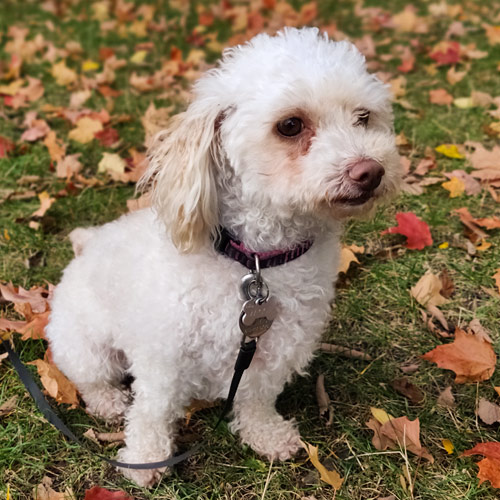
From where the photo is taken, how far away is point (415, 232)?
11.0 ft

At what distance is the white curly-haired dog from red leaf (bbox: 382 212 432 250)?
130cm

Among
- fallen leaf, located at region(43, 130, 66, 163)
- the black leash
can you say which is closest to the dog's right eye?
the black leash

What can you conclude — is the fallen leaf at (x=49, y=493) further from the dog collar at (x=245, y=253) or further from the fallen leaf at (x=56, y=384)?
the dog collar at (x=245, y=253)

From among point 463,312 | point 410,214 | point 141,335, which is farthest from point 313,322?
point 410,214

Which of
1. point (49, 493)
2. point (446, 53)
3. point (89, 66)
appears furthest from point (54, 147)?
point (446, 53)

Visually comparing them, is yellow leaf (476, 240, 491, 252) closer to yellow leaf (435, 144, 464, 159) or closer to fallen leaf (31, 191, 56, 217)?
yellow leaf (435, 144, 464, 159)

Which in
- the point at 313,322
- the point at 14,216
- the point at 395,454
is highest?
the point at 313,322

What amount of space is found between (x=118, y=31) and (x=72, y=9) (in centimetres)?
172

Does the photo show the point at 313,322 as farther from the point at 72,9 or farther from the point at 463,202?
the point at 72,9

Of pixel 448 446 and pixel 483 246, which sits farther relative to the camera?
pixel 483 246

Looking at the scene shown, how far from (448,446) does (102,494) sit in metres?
1.53

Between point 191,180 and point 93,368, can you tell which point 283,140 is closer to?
point 191,180

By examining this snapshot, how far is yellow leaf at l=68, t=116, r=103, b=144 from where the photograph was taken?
4.62 m

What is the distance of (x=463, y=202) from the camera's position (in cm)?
372
